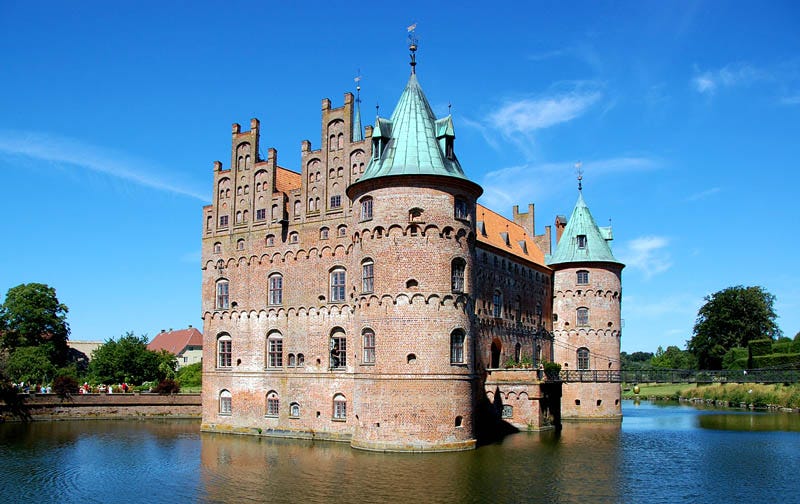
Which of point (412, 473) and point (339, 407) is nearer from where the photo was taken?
point (412, 473)

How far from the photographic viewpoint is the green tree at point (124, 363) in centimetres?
5975

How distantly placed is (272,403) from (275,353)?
2.38 metres

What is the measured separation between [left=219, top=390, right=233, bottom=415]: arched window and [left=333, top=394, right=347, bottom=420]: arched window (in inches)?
260

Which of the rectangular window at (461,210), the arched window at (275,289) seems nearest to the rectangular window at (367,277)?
the rectangular window at (461,210)

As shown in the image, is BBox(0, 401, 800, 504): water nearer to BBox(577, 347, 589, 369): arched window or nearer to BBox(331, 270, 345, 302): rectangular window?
BBox(331, 270, 345, 302): rectangular window

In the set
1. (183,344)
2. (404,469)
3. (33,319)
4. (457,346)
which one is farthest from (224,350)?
(183,344)

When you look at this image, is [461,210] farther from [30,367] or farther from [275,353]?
[30,367]

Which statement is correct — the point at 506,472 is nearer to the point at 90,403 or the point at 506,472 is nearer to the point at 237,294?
the point at 237,294

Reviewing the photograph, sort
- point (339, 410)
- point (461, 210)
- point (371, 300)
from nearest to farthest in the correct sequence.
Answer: point (371, 300) → point (461, 210) → point (339, 410)

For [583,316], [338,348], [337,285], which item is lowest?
[338,348]

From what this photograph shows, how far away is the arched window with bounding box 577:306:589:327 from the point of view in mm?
46044

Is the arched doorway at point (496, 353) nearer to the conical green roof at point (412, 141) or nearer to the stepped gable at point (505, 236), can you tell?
the stepped gable at point (505, 236)

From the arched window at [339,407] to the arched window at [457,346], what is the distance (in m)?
6.03

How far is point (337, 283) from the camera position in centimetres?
3388
